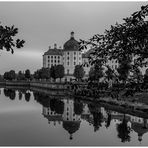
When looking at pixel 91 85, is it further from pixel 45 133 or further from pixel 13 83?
pixel 13 83

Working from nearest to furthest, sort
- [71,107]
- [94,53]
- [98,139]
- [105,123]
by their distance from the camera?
[94,53], [98,139], [105,123], [71,107]

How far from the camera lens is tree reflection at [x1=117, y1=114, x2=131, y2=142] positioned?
27.3 meters

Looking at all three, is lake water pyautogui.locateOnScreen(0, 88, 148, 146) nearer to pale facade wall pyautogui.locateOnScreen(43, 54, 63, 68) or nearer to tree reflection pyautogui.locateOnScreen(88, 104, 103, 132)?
tree reflection pyautogui.locateOnScreen(88, 104, 103, 132)

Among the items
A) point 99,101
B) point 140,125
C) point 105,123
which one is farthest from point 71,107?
point 140,125

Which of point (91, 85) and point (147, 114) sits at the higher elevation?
point (91, 85)

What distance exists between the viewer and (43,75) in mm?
118562

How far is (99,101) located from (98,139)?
94.9ft

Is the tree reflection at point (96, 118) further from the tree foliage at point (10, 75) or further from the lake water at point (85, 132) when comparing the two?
the tree foliage at point (10, 75)

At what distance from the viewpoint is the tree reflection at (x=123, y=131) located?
27.3m

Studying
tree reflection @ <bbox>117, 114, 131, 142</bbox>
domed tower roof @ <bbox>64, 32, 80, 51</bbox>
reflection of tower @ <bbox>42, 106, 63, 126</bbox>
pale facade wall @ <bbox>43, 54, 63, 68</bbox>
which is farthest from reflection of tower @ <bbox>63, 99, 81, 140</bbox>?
pale facade wall @ <bbox>43, 54, 63, 68</bbox>

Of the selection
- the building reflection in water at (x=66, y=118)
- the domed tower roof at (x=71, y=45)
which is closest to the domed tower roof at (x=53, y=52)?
the domed tower roof at (x=71, y=45)

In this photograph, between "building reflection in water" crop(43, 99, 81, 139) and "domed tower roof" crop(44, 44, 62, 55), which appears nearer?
"building reflection in water" crop(43, 99, 81, 139)

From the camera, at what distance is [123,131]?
31172 millimetres

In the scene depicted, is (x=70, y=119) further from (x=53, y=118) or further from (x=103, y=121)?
(x=103, y=121)
